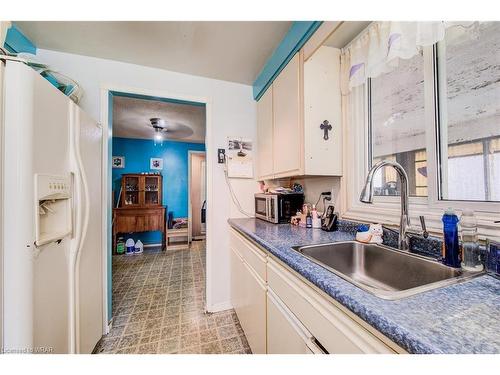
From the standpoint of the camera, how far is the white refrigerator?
754 mm

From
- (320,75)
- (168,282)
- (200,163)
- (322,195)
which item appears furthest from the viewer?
(200,163)

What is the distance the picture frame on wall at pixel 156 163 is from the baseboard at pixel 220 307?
322cm

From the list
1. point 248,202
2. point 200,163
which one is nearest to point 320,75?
point 248,202

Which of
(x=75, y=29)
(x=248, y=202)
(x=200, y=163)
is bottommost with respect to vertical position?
(x=248, y=202)

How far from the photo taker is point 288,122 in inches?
58.4

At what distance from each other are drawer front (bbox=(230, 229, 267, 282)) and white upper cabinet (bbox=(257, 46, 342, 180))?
23.0 inches

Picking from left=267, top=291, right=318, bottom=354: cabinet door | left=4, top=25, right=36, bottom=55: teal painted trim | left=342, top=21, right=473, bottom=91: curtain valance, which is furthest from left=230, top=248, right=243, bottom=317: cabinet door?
left=4, top=25, right=36, bottom=55: teal painted trim

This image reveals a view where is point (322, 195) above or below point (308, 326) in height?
above

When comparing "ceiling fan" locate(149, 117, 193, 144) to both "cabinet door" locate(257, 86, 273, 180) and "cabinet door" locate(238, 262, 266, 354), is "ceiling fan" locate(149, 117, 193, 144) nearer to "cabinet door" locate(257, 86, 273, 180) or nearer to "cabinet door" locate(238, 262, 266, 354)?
"cabinet door" locate(257, 86, 273, 180)

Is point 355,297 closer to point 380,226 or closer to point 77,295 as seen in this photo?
point 380,226

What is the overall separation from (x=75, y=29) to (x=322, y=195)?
2137 millimetres

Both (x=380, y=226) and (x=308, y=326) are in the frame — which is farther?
(x=380, y=226)

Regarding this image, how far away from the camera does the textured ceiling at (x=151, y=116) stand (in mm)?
2568
